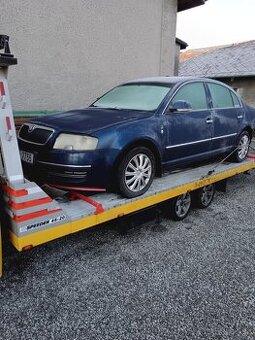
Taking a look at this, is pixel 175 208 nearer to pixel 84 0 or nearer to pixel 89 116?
pixel 89 116

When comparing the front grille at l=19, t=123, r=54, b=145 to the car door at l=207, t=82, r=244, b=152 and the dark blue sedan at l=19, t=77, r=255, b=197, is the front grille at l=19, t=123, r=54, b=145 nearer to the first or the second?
the dark blue sedan at l=19, t=77, r=255, b=197

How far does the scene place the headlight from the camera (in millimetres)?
3186

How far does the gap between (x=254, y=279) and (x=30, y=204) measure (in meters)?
2.36

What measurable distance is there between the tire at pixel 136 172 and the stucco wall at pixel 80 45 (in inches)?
165

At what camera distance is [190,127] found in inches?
170

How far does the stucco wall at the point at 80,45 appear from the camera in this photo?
21.4ft

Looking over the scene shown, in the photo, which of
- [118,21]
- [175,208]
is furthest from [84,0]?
[175,208]

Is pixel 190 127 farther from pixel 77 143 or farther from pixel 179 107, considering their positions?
pixel 77 143

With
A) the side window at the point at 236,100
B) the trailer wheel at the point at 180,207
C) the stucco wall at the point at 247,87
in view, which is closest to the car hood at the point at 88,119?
the trailer wheel at the point at 180,207

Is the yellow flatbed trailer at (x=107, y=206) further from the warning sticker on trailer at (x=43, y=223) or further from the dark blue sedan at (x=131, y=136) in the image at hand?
the dark blue sedan at (x=131, y=136)

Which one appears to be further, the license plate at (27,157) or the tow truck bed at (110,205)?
the license plate at (27,157)

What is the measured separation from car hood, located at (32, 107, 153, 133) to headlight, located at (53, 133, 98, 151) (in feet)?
0.25

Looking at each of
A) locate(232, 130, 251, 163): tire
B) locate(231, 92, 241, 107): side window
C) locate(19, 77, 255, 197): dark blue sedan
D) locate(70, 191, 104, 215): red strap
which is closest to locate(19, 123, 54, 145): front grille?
locate(19, 77, 255, 197): dark blue sedan

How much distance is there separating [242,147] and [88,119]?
11.4 ft
